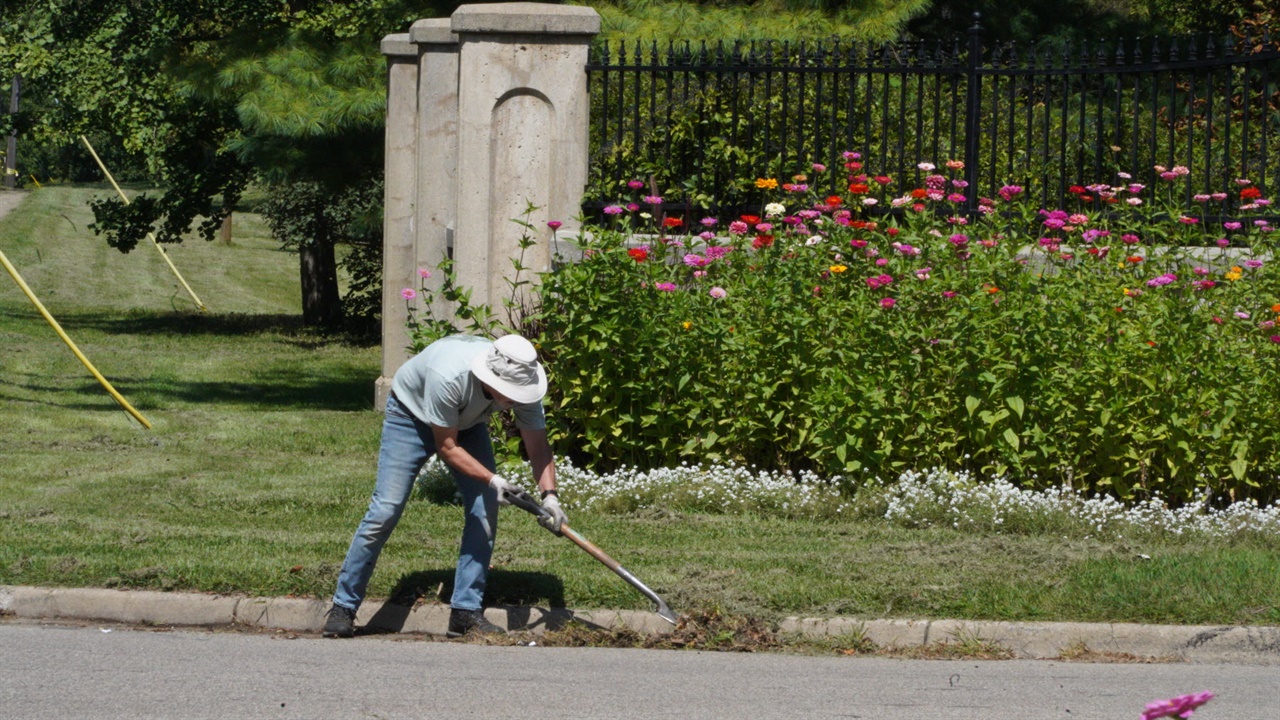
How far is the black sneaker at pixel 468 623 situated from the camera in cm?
662

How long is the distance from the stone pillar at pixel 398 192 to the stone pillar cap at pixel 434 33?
105 cm

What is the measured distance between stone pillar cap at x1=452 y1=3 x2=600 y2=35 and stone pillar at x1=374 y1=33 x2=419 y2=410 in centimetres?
401

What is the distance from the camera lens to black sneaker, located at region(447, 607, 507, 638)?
662cm

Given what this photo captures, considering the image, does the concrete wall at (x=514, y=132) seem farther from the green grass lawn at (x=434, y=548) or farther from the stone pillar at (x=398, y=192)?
the stone pillar at (x=398, y=192)

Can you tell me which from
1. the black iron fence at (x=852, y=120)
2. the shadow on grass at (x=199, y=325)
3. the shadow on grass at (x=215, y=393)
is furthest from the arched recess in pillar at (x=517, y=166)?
the shadow on grass at (x=199, y=325)

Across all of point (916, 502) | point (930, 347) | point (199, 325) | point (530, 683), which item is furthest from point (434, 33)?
point (199, 325)

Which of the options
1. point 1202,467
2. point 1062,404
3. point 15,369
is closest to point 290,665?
point 1062,404

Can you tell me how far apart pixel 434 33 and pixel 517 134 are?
121 inches

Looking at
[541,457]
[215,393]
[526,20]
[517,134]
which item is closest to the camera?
[541,457]

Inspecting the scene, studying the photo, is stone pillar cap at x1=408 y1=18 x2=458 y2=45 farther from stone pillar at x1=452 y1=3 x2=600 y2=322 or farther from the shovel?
the shovel

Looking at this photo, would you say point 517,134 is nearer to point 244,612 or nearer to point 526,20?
point 526,20

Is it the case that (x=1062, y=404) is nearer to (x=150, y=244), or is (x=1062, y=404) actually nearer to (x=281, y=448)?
(x=281, y=448)

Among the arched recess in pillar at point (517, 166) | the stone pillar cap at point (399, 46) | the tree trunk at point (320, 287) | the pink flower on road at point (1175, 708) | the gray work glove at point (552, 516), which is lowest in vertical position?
the tree trunk at point (320, 287)

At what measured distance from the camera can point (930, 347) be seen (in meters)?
8.74
